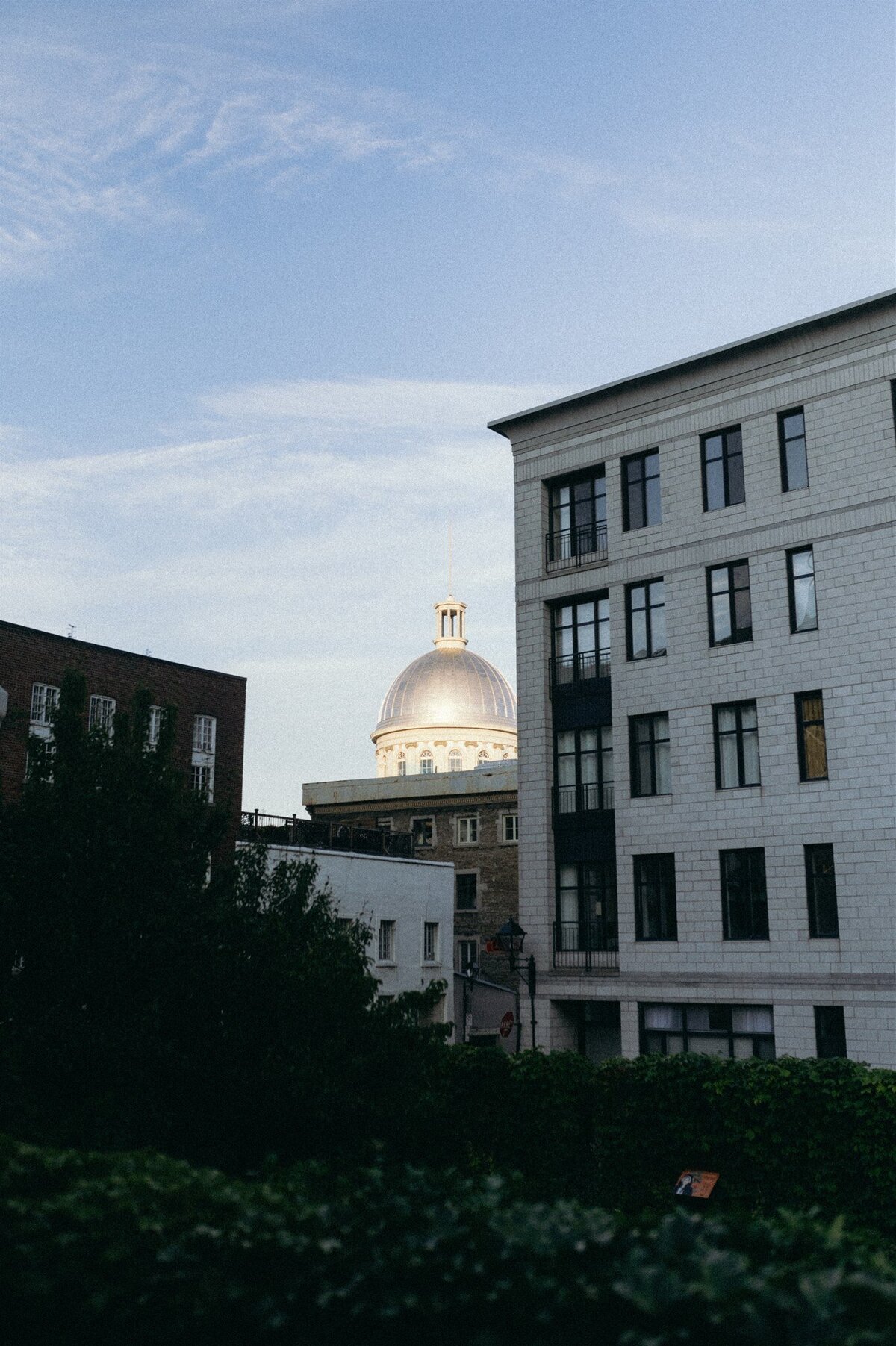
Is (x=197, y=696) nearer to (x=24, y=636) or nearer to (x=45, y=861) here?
(x=24, y=636)

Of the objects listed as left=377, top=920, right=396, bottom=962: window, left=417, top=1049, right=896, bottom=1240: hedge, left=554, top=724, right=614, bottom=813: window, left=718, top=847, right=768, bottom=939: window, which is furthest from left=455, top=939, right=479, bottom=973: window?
left=417, top=1049, right=896, bottom=1240: hedge

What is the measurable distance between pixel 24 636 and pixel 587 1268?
129 feet

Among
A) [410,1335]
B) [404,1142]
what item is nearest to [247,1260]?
[410,1335]

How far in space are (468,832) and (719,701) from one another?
33.8 meters

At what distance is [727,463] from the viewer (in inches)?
1433

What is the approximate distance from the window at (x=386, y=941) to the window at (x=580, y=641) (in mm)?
17568

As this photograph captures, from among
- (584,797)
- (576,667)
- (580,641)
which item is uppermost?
(580,641)

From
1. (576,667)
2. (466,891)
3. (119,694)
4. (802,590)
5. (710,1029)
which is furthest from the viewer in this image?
(466,891)

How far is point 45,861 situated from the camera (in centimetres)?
1571

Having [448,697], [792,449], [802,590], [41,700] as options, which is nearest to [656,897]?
[802,590]

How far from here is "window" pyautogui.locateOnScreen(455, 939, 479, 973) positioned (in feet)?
214

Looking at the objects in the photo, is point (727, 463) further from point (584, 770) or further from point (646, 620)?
point (584, 770)

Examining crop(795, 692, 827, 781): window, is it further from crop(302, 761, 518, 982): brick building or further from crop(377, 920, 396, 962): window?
crop(302, 761, 518, 982): brick building

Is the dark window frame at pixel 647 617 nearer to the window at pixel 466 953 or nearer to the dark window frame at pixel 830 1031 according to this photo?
the dark window frame at pixel 830 1031
